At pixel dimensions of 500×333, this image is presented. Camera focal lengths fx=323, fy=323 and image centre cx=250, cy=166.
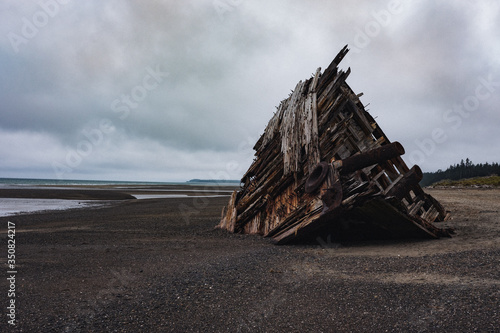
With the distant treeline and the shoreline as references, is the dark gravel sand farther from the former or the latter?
the distant treeline

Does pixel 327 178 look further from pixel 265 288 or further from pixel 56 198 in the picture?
pixel 56 198

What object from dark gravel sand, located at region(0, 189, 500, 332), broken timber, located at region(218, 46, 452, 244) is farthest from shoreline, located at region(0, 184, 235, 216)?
dark gravel sand, located at region(0, 189, 500, 332)

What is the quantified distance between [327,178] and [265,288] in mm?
3693

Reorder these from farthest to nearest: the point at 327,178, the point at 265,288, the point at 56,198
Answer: the point at 56,198 < the point at 327,178 < the point at 265,288

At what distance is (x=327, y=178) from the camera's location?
768 cm

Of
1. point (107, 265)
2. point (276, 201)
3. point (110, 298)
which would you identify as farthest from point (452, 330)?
point (276, 201)

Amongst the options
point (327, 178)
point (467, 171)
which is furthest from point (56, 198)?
point (467, 171)

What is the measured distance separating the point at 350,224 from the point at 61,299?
20.8 feet

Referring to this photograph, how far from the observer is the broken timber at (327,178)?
283 inches

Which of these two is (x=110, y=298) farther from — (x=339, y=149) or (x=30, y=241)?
(x=339, y=149)

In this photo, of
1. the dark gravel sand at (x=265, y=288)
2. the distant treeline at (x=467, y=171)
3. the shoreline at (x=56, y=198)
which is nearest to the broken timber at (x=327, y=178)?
the dark gravel sand at (x=265, y=288)

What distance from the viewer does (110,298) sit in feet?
14.3

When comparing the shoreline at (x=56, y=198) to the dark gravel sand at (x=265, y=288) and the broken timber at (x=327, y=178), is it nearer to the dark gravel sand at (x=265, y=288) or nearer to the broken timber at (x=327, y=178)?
the broken timber at (x=327, y=178)

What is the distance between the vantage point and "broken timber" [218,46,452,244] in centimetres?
718
